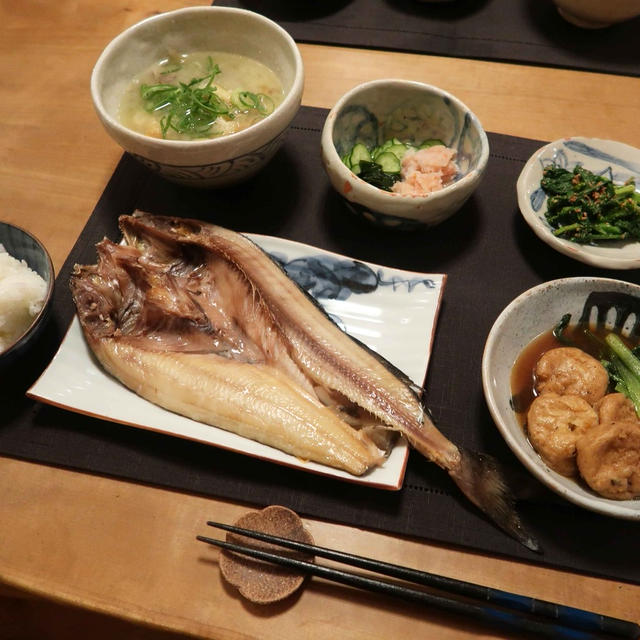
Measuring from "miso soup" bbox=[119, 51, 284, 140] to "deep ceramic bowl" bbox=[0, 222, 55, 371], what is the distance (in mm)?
488

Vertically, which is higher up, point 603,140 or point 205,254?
point 603,140

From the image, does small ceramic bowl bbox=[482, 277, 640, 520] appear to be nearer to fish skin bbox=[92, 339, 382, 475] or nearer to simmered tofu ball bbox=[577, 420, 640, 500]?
simmered tofu ball bbox=[577, 420, 640, 500]

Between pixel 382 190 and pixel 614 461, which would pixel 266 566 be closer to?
pixel 614 461

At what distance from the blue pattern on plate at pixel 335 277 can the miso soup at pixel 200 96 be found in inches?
19.6

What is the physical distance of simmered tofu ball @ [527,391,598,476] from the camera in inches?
51.8

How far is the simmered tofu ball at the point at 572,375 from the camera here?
142 centimetres

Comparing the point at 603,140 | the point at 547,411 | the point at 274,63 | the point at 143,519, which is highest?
the point at 274,63

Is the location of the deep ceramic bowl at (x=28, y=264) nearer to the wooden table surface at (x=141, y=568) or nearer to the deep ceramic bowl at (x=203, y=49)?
the wooden table surface at (x=141, y=568)

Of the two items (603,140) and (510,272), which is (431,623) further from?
(603,140)

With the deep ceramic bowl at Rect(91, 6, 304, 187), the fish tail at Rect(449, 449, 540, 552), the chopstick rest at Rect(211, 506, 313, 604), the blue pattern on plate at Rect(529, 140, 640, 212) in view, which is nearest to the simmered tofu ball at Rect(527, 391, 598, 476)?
the fish tail at Rect(449, 449, 540, 552)

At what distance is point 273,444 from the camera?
1375 millimetres

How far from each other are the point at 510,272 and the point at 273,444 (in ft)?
3.17

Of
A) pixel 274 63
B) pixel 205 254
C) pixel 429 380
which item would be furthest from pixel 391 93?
pixel 429 380

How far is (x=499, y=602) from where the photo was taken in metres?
1.21
